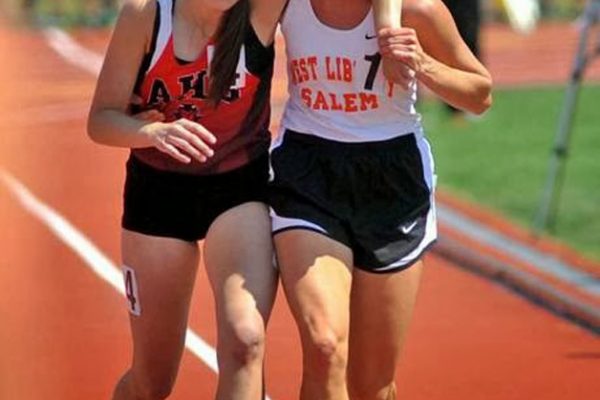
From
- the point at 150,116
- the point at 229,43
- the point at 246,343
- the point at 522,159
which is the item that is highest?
the point at 229,43

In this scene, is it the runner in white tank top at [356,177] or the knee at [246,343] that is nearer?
the knee at [246,343]

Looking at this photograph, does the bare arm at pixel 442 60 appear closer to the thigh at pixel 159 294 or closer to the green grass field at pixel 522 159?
the thigh at pixel 159 294

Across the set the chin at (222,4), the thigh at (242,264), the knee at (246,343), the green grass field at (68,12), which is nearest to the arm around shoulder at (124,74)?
the chin at (222,4)

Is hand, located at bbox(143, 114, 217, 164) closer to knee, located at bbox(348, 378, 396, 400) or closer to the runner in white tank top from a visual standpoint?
the runner in white tank top

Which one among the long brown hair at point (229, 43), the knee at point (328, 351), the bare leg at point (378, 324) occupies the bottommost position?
the bare leg at point (378, 324)

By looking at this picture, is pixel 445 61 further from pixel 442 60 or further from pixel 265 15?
pixel 265 15

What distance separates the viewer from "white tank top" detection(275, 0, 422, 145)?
711 cm

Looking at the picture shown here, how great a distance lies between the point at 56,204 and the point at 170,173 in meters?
9.83

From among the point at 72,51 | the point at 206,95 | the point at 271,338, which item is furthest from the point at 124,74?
the point at 72,51

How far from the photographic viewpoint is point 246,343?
6.73 metres

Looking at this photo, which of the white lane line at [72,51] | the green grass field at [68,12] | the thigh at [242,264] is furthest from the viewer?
the green grass field at [68,12]

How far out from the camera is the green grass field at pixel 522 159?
1708 cm

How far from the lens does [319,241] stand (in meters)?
7.08

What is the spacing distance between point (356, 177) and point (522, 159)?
1366 centimetres
